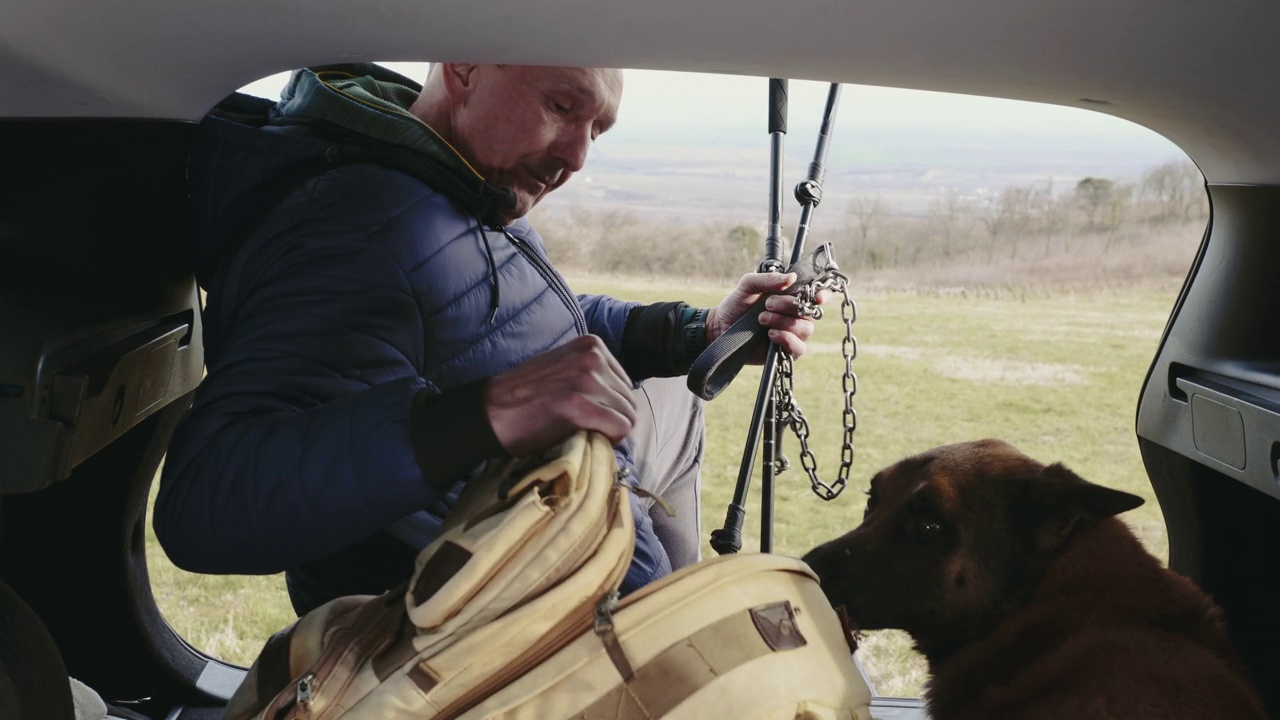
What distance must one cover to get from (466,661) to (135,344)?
0.69m

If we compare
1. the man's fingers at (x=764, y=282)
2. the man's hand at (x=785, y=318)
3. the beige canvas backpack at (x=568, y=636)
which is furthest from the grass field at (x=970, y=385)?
the beige canvas backpack at (x=568, y=636)

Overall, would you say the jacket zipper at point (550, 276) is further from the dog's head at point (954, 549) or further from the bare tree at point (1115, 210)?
the bare tree at point (1115, 210)

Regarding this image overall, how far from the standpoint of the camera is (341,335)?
1192 millimetres

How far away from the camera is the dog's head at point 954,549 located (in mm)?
1475

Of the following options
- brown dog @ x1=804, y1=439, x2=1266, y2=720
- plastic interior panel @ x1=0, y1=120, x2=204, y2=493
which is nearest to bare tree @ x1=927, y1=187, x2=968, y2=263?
brown dog @ x1=804, y1=439, x2=1266, y2=720

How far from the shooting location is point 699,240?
4.25 metres

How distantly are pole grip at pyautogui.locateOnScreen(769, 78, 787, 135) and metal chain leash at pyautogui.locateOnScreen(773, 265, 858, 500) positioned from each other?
243 mm

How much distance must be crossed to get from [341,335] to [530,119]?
0.51 meters

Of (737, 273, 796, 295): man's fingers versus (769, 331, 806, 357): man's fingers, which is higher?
(737, 273, 796, 295): man's fingers

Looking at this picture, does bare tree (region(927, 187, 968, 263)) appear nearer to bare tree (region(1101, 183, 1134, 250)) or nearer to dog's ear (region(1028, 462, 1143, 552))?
bare tree (region(1101, 183, 1134, 250))

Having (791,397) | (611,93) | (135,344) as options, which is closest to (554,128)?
(611,93)

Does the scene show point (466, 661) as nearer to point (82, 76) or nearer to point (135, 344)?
point (135, 344)

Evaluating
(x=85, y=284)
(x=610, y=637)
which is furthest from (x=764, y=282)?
(x=85, y=284)

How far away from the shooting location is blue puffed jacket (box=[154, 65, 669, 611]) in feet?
3.44
